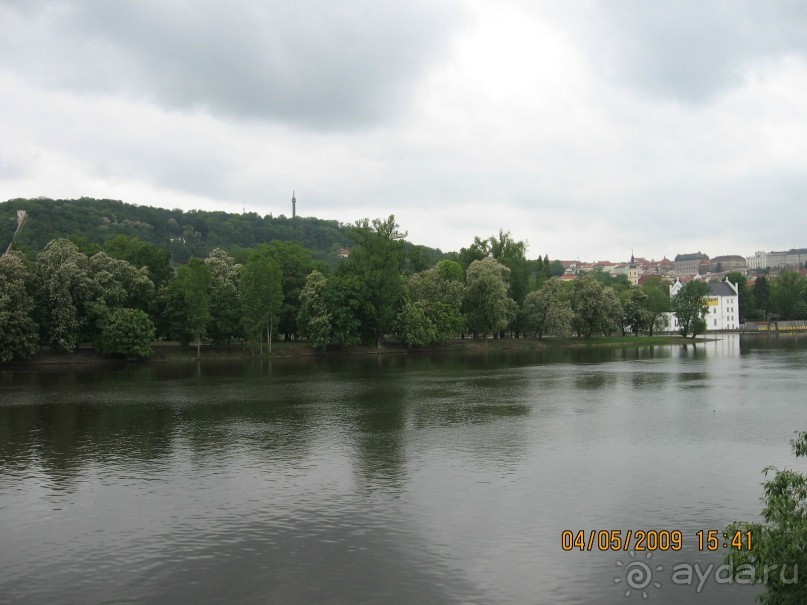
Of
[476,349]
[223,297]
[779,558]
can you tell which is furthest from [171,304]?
[779,558]

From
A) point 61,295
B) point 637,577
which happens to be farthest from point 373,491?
point 61,295

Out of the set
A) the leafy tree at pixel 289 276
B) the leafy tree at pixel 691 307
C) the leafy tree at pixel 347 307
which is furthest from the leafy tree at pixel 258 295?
the leafy tree at pixel 691 307

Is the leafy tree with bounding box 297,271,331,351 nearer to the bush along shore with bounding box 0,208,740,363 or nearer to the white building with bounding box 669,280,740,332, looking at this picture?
the bush along shore with bounding box 0,208,740,363

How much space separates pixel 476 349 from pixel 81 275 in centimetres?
5647

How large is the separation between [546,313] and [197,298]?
54577 millimetres

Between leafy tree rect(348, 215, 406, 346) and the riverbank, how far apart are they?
5.29 meters

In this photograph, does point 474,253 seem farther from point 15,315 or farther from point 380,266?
point 15,315

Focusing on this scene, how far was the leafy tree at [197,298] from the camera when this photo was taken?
291 feet

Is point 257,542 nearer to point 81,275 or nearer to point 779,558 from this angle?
point 779,558

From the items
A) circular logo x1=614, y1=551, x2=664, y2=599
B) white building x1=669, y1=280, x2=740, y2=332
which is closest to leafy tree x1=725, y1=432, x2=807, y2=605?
circular logo x1=614, y1=551, x2=664, y2=599

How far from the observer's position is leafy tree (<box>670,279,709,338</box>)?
136750 millimetres

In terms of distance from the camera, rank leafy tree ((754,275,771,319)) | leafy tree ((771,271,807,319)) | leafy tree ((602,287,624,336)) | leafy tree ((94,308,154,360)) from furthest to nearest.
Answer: leafy tree ((754,275,771,319))
leafy tree ((771,271,807,319))
leafy tree ((602,287,624,336))
leafy tree ((94,308,154,360))

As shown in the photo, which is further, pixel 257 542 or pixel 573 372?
pixel 573 372

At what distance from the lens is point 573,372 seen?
227 ft
